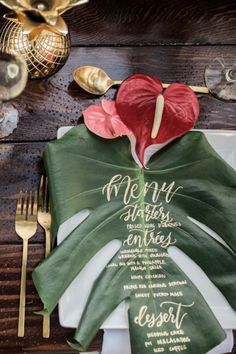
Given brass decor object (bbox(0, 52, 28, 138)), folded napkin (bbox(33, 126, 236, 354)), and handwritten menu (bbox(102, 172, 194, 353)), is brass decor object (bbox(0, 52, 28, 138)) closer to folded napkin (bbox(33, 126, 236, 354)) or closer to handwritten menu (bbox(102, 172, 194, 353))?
folded napkin (bbox(33, 126, 236, 354))

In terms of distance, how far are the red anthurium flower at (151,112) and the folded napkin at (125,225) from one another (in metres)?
0.02

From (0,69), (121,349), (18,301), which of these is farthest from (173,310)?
(0,69)

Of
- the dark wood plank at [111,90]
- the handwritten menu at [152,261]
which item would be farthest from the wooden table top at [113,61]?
the handwritten menu at [152,261]

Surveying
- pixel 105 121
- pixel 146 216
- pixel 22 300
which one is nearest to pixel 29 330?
pixel 22 300

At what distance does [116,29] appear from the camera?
0.94 meters

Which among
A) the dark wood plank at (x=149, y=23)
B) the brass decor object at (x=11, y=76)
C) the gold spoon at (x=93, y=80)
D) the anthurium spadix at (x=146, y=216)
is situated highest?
the dark wood plank at (x=149, y=23)

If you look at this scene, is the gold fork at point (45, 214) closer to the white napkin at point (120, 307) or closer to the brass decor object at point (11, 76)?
the white napkin at point (120, 307)

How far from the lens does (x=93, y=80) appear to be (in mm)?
896

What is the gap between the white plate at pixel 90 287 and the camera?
782mm

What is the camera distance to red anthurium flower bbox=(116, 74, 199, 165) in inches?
33.6

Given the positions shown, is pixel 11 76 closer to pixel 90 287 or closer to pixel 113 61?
pixel 113 61

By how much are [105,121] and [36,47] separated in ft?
0.58

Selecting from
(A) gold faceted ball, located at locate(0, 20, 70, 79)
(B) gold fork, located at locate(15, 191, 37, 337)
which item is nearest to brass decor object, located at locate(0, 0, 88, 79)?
(A) gold faceted ball, located at locate(0, 20, 70, 79)

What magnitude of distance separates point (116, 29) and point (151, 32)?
0.07 m
